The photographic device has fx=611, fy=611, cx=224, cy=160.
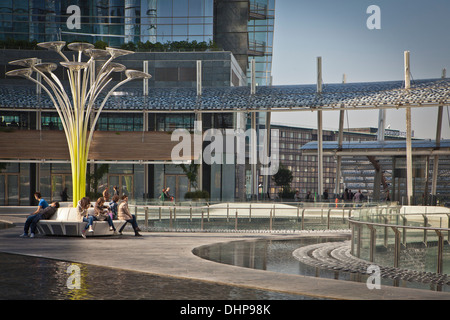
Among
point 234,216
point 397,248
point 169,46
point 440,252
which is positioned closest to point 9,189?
point 169,46

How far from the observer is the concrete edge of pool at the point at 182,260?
9328 mm

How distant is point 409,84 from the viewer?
39438 millimetres

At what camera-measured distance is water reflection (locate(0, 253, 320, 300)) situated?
8.82 meters

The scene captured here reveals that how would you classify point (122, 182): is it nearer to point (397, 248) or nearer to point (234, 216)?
point (234, 216)

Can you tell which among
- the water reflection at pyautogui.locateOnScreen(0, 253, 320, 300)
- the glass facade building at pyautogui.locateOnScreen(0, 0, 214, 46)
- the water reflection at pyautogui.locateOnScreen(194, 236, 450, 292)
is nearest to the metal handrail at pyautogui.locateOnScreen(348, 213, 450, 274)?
the water reflection at pyautogui.locateOnScreen(194, 236, 450, 292)

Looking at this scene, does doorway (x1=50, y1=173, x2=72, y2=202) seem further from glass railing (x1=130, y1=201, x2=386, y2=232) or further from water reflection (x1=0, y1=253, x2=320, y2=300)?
water reflection (x1=0, y1=253, x2=320, y2=300)

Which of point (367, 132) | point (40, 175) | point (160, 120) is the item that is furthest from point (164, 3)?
point (367, 132)

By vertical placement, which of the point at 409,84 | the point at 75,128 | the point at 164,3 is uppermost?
the point at 164,3

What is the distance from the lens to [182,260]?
43.8 feet

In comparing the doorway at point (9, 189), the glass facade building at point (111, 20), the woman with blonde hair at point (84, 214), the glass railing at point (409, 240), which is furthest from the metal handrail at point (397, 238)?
the glass facade building at point (111, 20)

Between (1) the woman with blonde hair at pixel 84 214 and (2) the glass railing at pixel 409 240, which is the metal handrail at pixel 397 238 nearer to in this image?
(2) the glass railing at pixel 409 240
